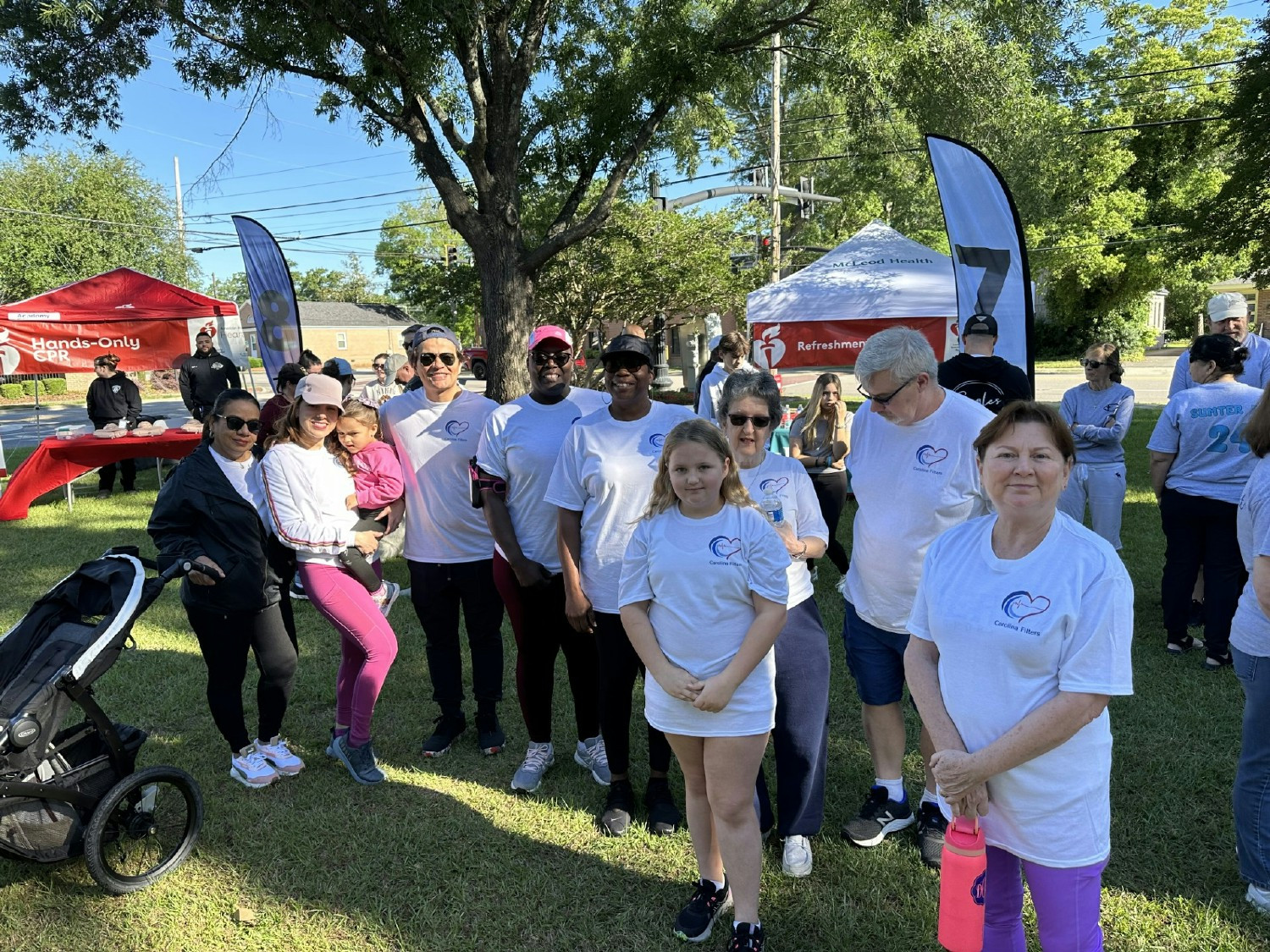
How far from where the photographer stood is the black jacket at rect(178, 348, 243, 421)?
37.8 feet

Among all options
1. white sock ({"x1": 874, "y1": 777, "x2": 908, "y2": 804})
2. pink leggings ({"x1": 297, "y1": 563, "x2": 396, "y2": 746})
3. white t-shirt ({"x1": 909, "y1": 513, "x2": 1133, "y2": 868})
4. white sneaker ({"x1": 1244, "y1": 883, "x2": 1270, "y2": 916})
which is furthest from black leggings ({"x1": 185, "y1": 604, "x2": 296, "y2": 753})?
white sneaker ({"x1": 1244, "y1": 883, "x2": 1270, "y2": 916})

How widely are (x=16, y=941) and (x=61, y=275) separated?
142 feet

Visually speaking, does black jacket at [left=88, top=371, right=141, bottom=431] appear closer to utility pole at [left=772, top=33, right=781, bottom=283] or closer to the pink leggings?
the pink leggings

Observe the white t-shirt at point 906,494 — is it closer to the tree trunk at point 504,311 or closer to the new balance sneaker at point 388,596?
the new balance sneaker at point 388,596

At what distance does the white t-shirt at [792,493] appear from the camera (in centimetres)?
300

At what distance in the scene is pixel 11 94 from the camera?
406 inches

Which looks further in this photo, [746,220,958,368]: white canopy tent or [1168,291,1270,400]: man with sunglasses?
[746,220,958,368]: white canopy tent

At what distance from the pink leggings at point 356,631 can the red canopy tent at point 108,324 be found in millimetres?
9739

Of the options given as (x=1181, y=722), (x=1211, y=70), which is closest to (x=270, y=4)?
(x=1181, y=722)

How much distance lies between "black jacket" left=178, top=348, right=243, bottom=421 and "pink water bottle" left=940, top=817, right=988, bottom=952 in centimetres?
1158

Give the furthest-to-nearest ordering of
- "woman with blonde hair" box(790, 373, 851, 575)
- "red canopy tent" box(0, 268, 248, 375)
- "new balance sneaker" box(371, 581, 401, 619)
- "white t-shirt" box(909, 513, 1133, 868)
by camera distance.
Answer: "red canopy tent" box(0, 268, 248, 375), "woman with blonde hair" box(790, 373, 851, 575), "new balance sneaker" box(371, 581, 401, 619), "white t-shirt" box(909, 513, 1133, 868)

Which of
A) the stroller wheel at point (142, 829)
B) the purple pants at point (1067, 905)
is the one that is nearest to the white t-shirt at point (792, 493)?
the purple pants at point (1067, 905)

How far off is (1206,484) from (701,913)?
3.85m

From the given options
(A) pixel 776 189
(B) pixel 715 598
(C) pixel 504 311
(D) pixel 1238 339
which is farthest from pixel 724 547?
(A) pixel 776 189
